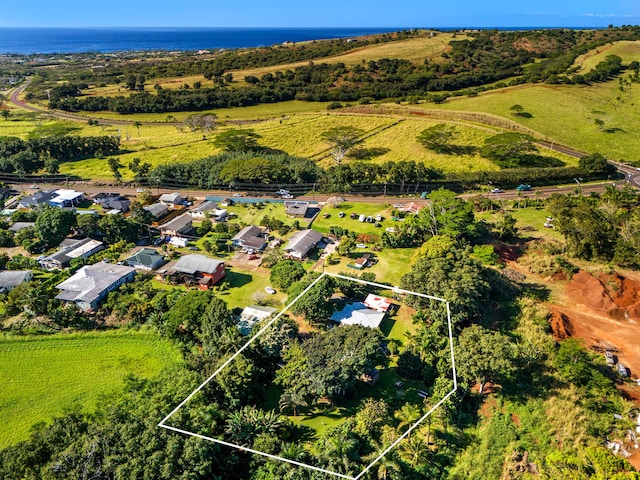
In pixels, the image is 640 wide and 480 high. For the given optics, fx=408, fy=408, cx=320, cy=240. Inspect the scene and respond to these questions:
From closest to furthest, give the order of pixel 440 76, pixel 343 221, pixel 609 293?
pixel 609 293
pixel 343 221
pixel 440 76

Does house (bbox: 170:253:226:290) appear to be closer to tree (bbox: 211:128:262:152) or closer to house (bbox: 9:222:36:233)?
house (bbox: 9:222:36:233)

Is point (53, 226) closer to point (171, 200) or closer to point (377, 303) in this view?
point (171, 200)

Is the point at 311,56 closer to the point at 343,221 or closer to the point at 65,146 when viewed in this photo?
the point at 65,146

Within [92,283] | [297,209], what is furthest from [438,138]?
[92,283]

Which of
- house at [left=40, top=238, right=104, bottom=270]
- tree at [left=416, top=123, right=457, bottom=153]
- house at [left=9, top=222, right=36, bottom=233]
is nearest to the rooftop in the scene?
house at [left=40, top=238, right=104, bottom=270]

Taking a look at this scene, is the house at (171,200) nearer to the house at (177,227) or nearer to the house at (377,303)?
the house at (177,227)

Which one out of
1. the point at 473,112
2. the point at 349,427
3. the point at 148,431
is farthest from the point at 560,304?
the point at 473,112

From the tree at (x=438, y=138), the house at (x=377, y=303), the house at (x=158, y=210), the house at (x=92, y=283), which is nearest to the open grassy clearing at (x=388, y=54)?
the tree at (x=438, y=138)

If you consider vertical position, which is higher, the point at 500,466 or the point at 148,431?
the point at 148,431
